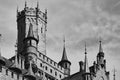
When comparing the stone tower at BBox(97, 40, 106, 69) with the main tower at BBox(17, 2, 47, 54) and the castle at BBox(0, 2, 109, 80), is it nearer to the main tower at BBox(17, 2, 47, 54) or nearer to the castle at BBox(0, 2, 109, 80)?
the castle at BBox(0, 2, 109, 80)

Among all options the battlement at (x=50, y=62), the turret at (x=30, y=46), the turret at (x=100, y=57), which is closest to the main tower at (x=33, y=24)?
the battlement at (x=50, y=62)

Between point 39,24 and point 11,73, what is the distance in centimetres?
3009

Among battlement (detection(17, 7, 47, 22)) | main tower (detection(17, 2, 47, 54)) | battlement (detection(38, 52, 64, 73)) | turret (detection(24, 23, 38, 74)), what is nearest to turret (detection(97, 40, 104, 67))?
battlement (detection(38, 52, 64, 73))

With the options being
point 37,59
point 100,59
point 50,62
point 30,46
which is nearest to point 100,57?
point 100,59

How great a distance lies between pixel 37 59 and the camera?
9356 centimetres

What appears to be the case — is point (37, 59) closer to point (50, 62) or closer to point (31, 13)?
point (50, 62)

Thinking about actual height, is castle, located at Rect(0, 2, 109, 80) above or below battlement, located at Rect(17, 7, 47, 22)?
below

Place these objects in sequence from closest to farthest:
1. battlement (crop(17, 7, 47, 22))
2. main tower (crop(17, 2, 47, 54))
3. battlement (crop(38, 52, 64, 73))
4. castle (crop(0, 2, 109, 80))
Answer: castle (crop(0, 2, 109, 80)) < battlement (crop(38, 52, 64, 73)) < main tower (crop(17, 2, 47, 54)) < battlement (crop(17, 7, 47, 22))

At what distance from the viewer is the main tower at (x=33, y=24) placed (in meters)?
99.7

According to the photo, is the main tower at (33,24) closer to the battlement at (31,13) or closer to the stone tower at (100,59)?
the battlement at (31,13)

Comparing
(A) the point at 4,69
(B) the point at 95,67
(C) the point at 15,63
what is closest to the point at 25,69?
(C) the point at 15,63

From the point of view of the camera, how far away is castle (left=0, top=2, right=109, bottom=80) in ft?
268

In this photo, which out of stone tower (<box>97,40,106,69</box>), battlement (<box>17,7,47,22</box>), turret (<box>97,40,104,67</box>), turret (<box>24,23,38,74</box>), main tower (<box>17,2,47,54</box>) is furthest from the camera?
battlement (<box>17,7,47,22</box>)

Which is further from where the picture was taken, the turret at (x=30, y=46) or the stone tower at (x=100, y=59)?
the stone tower at (x=100, y=59)
